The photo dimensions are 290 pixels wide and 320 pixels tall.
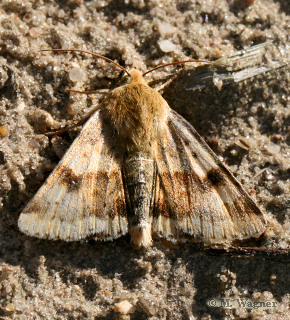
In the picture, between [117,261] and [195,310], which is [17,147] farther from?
[195,310]

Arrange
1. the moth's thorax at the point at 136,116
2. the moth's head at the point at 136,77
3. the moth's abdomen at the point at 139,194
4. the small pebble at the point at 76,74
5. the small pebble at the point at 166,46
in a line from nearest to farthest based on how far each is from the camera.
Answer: the moth's abdomen at the point at 139,194 < the moth's thorax at the point at 136,116 < the moth's head at the point at 136,77 < the small pebble at the point at 76,74 < the small pebble at the point at 166,46

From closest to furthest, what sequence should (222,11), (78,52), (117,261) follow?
(117,261)
(78,52)
(222,11)

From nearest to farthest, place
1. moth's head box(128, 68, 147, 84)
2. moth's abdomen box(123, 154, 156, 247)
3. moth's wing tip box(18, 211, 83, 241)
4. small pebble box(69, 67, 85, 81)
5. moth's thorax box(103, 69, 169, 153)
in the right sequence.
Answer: moth's wing tip box(18, 211, 83, 241) → moth's abdomen box(123, 154, 156, 247) → moth's thorax box(103, 69, 169, 153) → moth's head box(128, 68, 147, 84) → small pebble box(69, 67, 85, 81)

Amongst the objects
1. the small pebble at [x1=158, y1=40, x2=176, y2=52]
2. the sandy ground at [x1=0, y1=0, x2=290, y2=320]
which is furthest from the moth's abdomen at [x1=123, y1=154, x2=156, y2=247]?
the small pebble at [x1=158, y1=40, x2=176, y2=52]

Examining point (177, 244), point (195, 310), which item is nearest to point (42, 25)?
point (177, 244)

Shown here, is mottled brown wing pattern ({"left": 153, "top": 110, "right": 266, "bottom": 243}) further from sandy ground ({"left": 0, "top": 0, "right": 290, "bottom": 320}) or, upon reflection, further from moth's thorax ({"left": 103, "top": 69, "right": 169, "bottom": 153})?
sandy ground ({"left": 0, "top": 0, "right": 290, "bottom": 320})

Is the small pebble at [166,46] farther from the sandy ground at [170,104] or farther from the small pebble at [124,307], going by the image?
the small pebble at [124,307]

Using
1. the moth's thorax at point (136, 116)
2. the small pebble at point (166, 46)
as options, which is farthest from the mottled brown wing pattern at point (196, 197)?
the small pebble at point (166, 46)
